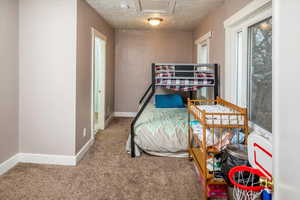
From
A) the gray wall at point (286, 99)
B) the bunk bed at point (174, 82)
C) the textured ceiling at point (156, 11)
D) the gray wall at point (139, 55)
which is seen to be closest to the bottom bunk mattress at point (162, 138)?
the bunk bed at point (174, 82)

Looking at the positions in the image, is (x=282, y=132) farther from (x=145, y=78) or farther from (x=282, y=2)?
(x=145, y=78)

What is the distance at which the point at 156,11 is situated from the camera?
3604mm

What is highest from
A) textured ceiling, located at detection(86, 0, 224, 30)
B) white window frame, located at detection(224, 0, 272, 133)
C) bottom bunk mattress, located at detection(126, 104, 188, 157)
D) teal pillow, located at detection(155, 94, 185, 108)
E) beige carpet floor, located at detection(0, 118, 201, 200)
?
textured ceiling, located at detection(86, 0, 224, 30)

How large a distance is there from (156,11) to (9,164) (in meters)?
3.23

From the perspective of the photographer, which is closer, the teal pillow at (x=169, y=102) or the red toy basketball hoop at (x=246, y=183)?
the red toy basketball hoop at (x=246, y=183)

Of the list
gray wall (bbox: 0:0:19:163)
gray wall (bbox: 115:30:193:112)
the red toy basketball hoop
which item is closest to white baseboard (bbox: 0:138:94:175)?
gray wall (bbox: 0:0:19:163)

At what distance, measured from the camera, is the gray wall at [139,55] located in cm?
534

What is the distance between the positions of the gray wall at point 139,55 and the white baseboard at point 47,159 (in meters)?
2.86

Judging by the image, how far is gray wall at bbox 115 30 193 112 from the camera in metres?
5.34

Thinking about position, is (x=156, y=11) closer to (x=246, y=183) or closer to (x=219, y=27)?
(x=219, y=27)

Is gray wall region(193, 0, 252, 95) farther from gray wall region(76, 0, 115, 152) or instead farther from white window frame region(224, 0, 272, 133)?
gray wall region(76, 0, 115, 152)

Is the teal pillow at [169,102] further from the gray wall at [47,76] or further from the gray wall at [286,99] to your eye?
the gray wall at [286,99]

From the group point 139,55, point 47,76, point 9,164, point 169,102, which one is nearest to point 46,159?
point 9,164

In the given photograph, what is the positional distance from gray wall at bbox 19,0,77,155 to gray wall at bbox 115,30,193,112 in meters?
2.77
